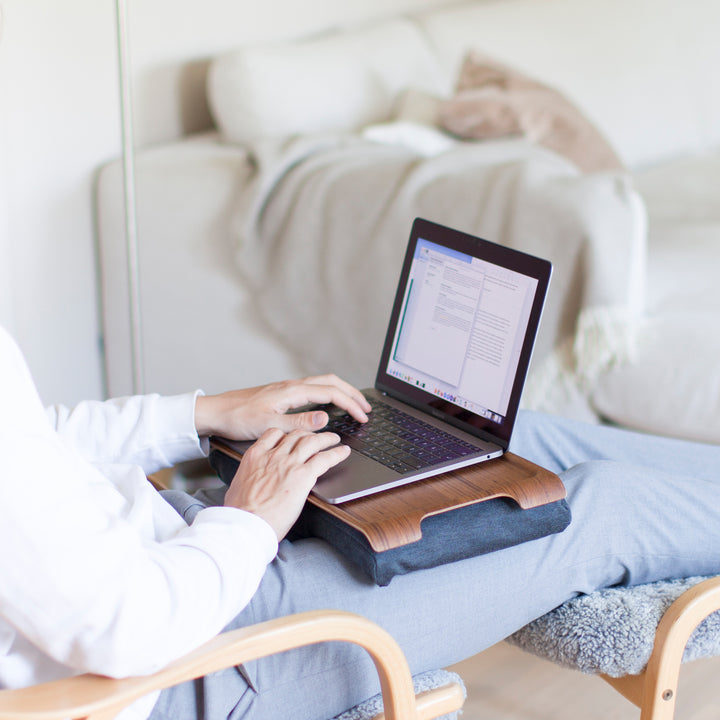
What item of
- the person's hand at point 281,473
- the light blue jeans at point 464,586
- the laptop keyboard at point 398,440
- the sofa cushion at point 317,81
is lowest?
the light blue jeans at point 464,586

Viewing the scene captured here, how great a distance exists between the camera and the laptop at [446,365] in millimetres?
1099

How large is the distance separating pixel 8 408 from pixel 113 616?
0.64 ft

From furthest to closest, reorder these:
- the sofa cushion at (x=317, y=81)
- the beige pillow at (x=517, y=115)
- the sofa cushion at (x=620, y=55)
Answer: the sofa cushion at (x=620, y=55) < the beige pillow at (x=517, y=115) < the sofa cushion at (x=317, y=81)

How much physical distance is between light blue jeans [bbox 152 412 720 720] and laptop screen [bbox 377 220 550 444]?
0.51 feet

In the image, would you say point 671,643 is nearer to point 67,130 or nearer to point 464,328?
point 464,328

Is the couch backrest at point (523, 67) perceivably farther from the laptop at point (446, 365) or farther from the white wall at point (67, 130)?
the laptop at point (446, 365)

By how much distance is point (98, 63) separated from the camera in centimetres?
218

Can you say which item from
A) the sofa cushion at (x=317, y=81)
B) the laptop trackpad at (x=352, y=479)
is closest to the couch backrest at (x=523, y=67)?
the sofa cushion at (x=317, y=81)

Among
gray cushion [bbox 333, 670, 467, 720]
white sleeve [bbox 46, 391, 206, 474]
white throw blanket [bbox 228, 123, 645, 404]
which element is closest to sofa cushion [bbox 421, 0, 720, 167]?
white throw blanket [bbox 228, 123, 645, 404]

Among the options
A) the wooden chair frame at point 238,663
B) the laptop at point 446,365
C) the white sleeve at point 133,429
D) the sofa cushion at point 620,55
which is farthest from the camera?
the sofa cushion at point 620,55

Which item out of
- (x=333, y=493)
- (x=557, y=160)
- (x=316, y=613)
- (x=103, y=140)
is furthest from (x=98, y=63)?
(x=316, y=613)

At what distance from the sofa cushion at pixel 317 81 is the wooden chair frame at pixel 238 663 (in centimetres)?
171

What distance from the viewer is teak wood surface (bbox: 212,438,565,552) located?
3.17 ft

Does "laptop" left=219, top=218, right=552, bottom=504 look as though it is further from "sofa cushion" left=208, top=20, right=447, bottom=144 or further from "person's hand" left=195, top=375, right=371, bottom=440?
"sofa cushion" left=208, top=20, right=447, bottom=144
